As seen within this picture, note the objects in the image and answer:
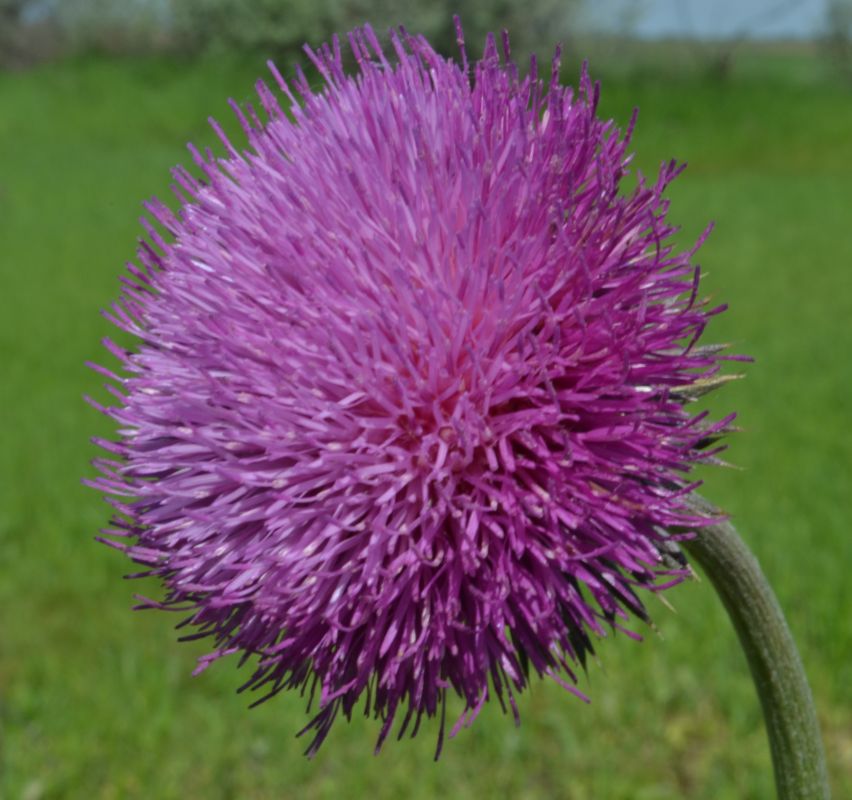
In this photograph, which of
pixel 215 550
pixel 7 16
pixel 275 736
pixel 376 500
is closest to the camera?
pixel 376 500

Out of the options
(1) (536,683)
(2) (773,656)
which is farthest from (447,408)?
(1) (536,683)

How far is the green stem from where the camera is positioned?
1.46m

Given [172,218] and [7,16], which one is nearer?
[172,218]

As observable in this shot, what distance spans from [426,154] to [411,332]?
10.5 inches

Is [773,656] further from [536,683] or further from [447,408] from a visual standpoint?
[536,683]

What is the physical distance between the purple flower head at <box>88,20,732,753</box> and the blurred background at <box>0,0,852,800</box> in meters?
0.26

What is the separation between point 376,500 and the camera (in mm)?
1338

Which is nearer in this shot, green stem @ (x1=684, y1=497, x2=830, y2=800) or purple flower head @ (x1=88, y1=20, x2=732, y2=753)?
purple flower head @ (x1=88, y1=20, x2=732, y2=753)

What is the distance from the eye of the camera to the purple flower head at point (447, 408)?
4.36ft

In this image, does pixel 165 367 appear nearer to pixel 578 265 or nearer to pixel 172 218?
pixel 172 218

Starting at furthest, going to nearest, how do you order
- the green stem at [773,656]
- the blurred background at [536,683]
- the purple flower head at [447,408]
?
the blurred background at [536,683], the green stem at [773,656], the purple flower head at [447,408]

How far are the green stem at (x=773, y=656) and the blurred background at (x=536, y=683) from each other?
0.83 feet

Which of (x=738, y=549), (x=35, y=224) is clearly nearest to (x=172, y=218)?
(x=738, y=549)

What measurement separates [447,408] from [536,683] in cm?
365
